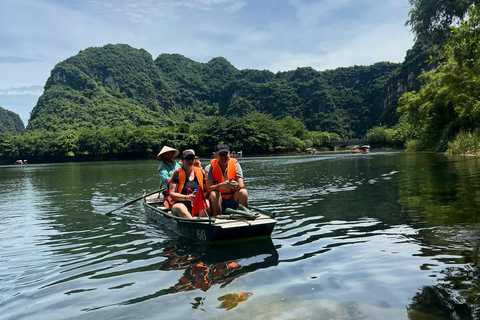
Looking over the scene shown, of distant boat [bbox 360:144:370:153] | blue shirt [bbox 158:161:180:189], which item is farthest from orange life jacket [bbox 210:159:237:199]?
distant boat [bbox 360:144:370:153]

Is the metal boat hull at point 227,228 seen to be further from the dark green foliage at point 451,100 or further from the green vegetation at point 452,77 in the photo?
the dark green foliage at point 451,100

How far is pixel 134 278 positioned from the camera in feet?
19.5

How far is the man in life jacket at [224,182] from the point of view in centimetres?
796

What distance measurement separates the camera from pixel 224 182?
26.2ft

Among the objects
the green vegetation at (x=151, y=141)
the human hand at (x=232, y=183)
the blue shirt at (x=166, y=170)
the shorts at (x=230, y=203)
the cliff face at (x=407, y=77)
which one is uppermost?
the cliff face at (x=407, y=77)

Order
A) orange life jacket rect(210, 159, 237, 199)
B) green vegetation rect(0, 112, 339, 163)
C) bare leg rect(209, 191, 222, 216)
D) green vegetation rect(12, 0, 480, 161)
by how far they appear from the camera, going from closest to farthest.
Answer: orange life jacket rect(210, 159, 237, 199) < bare leg rect(209, 191, 222, 216) < green vegetation rect(12, 0, 480, 161) < green vegetation rect(0, 112, 339, 163)

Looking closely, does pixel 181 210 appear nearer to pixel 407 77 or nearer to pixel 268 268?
pixel 268 268

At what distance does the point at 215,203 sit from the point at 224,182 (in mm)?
666

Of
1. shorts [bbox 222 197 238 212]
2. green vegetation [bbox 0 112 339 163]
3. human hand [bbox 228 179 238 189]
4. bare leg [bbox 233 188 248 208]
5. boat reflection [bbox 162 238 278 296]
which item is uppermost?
green vegetation [bbox 0 112 339 163]

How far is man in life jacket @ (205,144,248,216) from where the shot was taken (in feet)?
26.1

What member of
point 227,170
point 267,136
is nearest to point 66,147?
point 267,136

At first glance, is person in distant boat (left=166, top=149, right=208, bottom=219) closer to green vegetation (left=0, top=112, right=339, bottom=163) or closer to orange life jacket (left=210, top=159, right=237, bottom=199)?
orange life jacket (left=210, top=159, right=237, bottom=199)

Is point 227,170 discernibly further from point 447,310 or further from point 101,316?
point 447,310

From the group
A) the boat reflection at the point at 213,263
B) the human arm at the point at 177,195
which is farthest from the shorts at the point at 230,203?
the boat reflection at the point at 213,263
